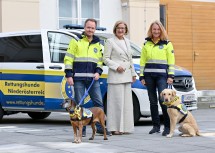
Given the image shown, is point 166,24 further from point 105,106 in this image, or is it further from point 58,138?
point 58,138

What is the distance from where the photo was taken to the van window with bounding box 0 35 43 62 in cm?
1316

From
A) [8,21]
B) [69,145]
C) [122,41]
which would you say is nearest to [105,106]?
[122,41]

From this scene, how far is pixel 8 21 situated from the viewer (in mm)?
18781

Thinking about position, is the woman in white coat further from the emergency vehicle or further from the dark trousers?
the emergency vehicle

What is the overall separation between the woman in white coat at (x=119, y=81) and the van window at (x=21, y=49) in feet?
7.46

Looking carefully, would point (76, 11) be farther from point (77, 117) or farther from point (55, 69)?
point (77, 117)

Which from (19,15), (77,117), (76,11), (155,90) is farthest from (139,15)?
(77,117)

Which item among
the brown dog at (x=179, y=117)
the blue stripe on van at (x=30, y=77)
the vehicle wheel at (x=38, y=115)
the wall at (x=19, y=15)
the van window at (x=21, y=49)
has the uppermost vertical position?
the wall at (x=19, y=15)

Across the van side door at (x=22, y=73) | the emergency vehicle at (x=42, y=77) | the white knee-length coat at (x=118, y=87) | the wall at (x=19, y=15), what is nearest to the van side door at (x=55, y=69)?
the emergency vehicle at (x=42, y=77)

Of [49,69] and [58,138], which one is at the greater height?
[49,69]

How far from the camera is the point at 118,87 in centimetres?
1126

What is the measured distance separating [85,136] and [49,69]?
2367mm

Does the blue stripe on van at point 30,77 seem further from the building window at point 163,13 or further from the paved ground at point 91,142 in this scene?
the building window at point 163,13

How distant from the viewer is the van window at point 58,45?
13.0m
